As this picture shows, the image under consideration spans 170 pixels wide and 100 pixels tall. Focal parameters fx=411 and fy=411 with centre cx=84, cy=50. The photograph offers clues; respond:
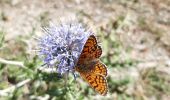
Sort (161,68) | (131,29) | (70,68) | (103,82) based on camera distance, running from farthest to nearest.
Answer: (131,29) → (161,68) → (70,68) → (103,82)

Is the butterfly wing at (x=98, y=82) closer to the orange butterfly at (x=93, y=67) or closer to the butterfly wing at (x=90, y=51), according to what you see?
the orange butterfly at (x=93, y=67)

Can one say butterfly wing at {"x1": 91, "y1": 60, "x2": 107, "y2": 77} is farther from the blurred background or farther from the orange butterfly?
the blurred background

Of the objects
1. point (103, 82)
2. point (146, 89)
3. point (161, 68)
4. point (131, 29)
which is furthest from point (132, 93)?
point (103, 82)

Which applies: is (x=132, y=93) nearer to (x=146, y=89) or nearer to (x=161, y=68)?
(x=146, y=89)

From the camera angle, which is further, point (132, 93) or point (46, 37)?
point (132, 93)

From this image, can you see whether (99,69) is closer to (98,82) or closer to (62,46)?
(98,82)

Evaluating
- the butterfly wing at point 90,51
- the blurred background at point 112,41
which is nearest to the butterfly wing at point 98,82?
the butterfly wing at point 90,51
